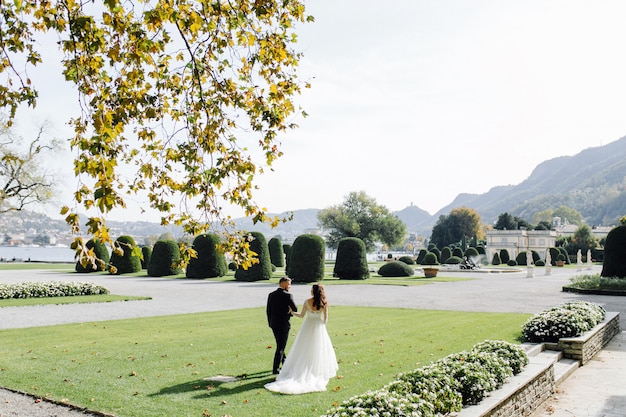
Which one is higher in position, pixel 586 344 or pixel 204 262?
pixel 204 262

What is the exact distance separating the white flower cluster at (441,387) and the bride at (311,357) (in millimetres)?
1761

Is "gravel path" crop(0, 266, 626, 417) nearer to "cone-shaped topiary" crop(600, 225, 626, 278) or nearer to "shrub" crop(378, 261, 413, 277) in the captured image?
"cone-shaped topiary" crop(600, 225, 626, 278)

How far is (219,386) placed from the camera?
28.2ft

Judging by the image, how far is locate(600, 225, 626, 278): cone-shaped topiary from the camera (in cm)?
2862

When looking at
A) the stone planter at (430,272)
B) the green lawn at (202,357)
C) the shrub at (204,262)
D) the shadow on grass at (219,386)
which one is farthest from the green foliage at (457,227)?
the shadow on grass at (219,386)

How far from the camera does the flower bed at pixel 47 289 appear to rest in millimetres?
23609

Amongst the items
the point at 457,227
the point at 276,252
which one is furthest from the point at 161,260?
the point at 457,227

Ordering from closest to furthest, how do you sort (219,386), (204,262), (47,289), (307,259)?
(219,386)
(47,289)
(307,259)
(204,262)

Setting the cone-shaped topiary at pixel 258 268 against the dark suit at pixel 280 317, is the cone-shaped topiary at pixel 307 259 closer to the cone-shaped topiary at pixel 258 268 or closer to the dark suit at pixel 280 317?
the cone-shaped topiary at pixel 258 268

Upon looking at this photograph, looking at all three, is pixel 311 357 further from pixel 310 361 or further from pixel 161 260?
pixel 161 260

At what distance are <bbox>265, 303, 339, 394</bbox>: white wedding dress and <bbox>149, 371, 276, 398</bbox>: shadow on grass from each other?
1.06 ft

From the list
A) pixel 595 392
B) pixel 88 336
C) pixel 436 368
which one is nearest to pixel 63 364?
pixel 88 336

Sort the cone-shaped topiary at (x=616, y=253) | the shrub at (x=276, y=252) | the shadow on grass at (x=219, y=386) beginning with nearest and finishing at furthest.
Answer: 1. the shadow on grass at (x=219, y=386)
2. the cone-shaped topiary at (x=616, y=253)
3. the shrub at (x=276, y=252)

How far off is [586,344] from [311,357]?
647 cm
